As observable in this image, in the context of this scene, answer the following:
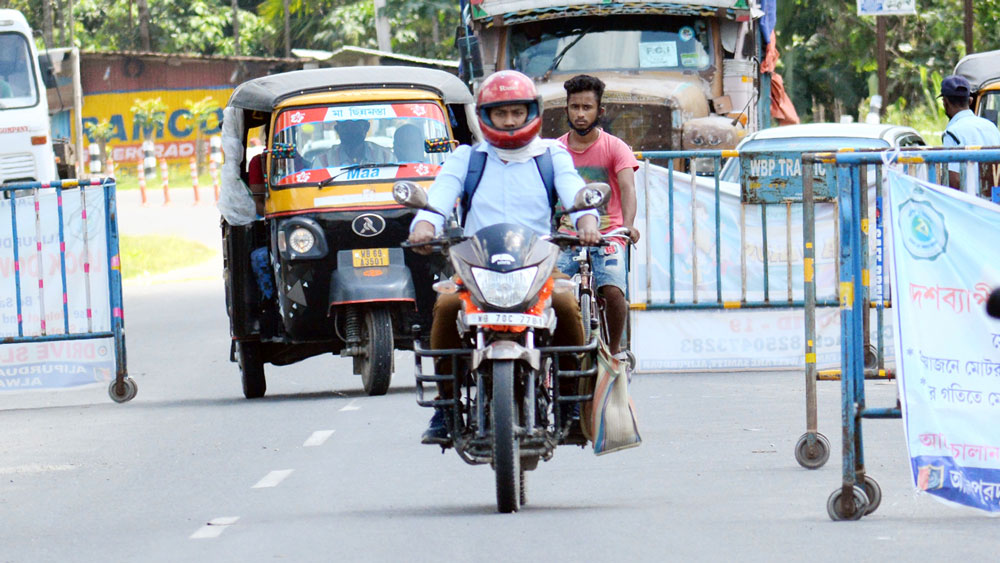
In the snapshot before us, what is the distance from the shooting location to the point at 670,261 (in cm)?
1396

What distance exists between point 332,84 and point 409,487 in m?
5.08

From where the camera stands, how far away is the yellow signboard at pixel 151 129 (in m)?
58.0

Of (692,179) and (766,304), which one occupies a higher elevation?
(692,179)

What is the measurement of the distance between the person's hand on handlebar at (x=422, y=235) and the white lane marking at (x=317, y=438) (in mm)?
3054

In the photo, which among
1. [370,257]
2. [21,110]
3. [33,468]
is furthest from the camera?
[21,110]

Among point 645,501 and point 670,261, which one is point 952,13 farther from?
point 645,501

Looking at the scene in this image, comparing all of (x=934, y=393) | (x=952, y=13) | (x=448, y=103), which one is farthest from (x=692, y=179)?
(x=952, y=13)

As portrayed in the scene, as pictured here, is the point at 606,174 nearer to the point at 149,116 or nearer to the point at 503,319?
the point at 503,319

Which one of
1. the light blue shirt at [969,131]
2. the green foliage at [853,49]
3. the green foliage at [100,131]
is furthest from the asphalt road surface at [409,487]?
the green foliage at [100,131]

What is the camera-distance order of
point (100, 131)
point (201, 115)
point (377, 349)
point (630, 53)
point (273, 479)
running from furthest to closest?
1. point (201, 115)
2. point (100, 131)
3. point (630, 53)
4. point (377, 349)
5. point (273, 479)

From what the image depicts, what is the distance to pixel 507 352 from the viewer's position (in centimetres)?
733

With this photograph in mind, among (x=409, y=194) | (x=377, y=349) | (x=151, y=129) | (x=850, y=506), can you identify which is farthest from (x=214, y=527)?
(x=151, y=129)

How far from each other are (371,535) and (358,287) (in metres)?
5.33

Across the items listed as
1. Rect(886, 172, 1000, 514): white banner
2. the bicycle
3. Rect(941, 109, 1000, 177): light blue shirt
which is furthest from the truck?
Rect(886, 172, 1000, 514): white banner
